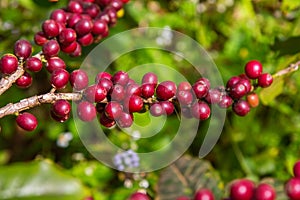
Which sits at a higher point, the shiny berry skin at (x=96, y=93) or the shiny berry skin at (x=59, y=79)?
the shiny berry skin at (x=96, y=93)

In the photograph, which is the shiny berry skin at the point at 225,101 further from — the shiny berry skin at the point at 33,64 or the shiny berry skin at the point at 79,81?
the shiny berry skin at the point at 33,64

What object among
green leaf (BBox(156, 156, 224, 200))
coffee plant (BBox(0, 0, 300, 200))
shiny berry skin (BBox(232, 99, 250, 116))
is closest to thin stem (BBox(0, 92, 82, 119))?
coffee plant (BBox(0, 0, 300, 200))

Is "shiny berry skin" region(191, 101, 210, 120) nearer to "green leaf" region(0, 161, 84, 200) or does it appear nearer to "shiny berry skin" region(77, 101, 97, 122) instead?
"shiny berry skin" region(77, 101, 97, 122)

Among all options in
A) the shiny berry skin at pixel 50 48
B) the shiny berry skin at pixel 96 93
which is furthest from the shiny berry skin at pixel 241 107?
the shiny berry skin at pixel 50 48

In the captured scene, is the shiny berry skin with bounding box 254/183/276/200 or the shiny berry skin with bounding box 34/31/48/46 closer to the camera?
the shiny berry skin with bounding box 254/183/276/200

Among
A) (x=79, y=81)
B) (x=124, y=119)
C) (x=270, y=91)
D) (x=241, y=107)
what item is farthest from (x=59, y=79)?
(x=270, y=91)

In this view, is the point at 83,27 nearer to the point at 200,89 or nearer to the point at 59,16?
the point at 59,16
